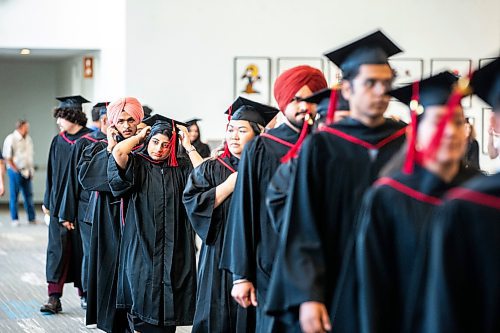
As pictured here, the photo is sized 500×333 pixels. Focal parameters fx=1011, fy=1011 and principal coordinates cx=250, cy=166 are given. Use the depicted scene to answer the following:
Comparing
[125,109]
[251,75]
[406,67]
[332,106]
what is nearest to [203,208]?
[125,109]

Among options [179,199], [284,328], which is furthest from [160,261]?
[284,328]

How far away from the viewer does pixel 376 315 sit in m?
3.71

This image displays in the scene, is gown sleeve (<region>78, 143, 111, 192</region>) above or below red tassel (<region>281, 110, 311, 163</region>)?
below

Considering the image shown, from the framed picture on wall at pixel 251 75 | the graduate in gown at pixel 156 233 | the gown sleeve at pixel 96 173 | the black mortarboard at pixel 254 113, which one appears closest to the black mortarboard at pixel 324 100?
the black mortarboard at pixel 254 113

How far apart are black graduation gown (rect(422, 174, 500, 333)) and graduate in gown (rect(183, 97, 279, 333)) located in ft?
9.82

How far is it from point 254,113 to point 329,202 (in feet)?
7.20

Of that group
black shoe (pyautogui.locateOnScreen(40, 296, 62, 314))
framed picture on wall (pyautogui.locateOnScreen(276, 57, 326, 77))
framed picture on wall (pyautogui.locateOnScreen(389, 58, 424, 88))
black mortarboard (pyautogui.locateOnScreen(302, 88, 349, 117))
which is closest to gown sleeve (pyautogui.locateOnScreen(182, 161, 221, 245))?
black mortarboard (pyautogui.locateOnScreen(302, 88, 349, 117))

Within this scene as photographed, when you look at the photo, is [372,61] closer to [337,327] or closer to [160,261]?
[337,327]

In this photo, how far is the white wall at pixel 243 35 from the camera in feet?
48.3

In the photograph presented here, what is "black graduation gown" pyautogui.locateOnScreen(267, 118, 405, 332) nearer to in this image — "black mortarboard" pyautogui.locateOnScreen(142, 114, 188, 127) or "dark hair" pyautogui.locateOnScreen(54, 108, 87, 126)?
"black mortarboard" pyautogui.locateOnScreen(142, 114, 188, 127)

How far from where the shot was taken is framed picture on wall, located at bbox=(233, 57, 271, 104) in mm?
14984

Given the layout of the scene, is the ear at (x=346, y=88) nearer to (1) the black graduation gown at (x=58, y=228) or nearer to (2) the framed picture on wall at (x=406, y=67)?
(1) the black graduation gown at (x=58, y=228)

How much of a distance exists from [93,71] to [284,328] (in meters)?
12.4

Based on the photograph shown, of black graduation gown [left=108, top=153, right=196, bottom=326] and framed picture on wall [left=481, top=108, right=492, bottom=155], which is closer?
black graduation gown [left=108, top=153, right=196, bottom=326]
